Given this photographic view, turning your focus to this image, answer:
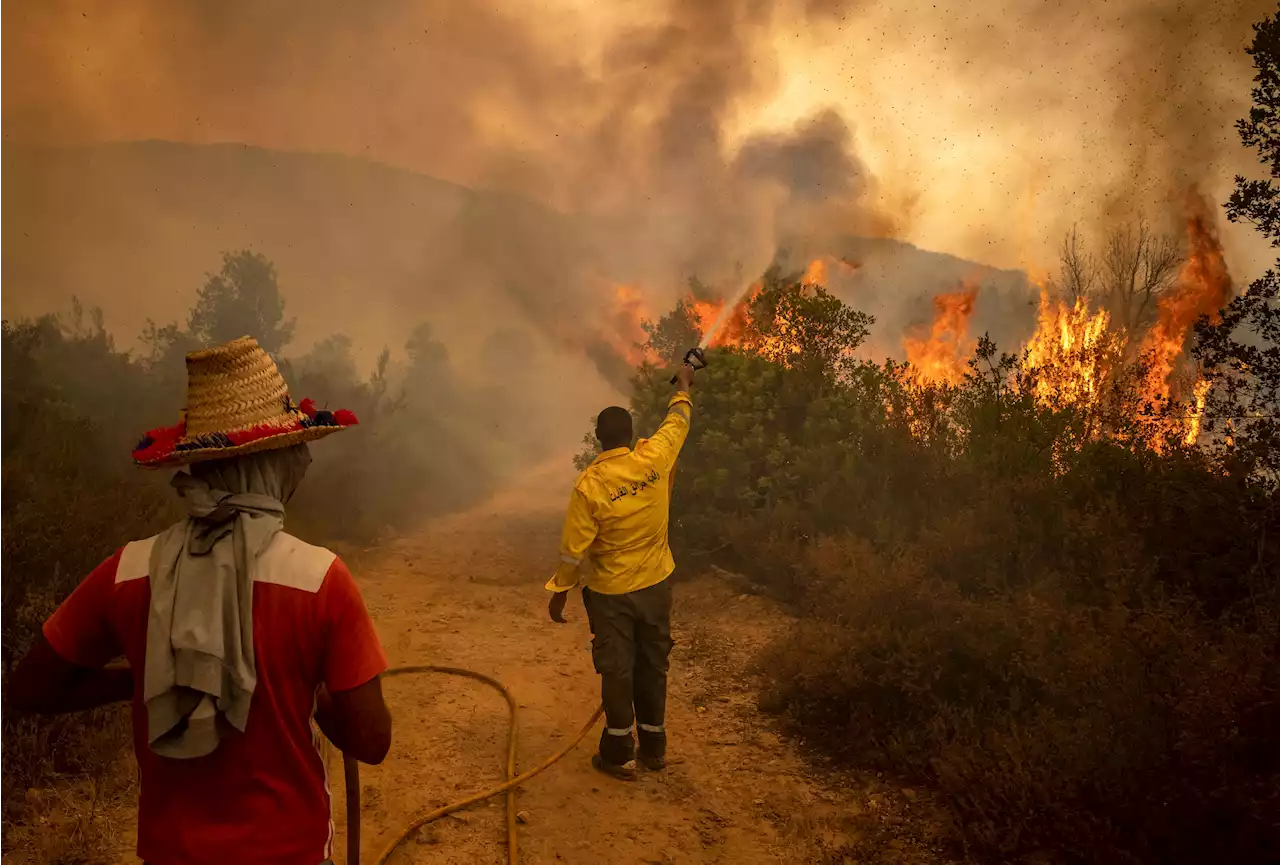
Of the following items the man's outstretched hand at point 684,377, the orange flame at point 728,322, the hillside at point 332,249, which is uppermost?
the hillside at point 332,249

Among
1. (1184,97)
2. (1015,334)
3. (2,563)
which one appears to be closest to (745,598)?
(2,563)

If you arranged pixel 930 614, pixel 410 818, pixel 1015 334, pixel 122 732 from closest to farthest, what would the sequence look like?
pixel 410 818, pixel 122 732, pixel 930 614, pixel 1015 334

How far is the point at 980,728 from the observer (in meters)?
5.17

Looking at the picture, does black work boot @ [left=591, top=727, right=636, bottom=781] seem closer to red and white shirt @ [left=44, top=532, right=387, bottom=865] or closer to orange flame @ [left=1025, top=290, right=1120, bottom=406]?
red and white shirt @ [left=44, top=532, right=387, bottom=865]

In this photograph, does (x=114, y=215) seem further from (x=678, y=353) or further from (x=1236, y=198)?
(x=1236, y=198)

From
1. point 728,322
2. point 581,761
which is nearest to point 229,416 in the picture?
point 581,761

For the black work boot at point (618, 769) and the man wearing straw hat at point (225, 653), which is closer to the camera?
the man wearing straw hat at point (225, 653)

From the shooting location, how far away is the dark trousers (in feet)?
16.8

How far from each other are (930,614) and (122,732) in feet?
20.9

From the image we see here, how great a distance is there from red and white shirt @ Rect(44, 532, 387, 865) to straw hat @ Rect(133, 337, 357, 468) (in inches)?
10.4

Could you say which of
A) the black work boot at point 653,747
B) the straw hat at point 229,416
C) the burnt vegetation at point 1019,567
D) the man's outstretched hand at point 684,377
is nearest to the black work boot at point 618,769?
the black work boot at point 653,747

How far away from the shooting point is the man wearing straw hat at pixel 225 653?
1798 millimetres

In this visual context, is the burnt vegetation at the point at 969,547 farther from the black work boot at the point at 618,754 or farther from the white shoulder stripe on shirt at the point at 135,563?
the white shoulder stripe on shirt at the point at 135,563

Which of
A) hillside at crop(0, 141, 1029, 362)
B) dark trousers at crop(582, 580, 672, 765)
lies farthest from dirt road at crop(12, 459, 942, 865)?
hillside at crop(0, 141, 1029, 362)
